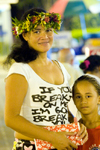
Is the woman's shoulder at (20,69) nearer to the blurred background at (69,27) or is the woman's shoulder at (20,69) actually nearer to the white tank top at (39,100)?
the white tank top at (39,100)

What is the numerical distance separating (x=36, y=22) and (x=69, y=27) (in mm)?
7260

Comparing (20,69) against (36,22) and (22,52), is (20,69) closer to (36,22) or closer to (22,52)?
(22,52)

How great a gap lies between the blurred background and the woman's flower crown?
10.3 ft

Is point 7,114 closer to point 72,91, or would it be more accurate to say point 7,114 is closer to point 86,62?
point 72,91

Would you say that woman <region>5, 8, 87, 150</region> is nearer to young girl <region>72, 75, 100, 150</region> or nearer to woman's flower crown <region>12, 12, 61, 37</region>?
woman's flower crown <region>12, 12, 61, 37</region>

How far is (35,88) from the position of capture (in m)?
1.94

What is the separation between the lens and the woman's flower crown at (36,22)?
6.98 ft

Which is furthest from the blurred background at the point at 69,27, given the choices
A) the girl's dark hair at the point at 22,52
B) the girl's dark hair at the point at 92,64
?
the girl's dark hair at the point at 22,52

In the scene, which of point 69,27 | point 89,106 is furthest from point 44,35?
point 69,27

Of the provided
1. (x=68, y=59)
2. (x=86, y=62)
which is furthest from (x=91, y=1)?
(x=86, y=62)

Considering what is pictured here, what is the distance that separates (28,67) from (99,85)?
642 mm

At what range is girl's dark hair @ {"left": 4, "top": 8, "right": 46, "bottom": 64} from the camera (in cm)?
207

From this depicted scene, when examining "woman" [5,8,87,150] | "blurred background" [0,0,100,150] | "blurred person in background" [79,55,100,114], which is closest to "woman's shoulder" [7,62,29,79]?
"woman" [5,8,87,150]

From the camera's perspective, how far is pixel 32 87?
193 cm
